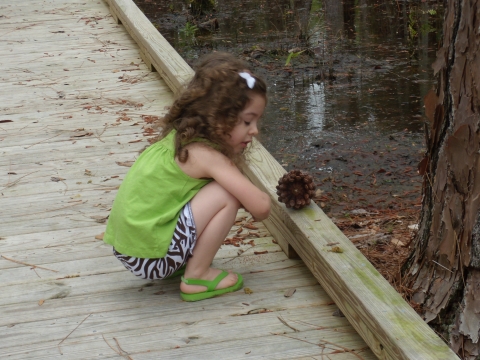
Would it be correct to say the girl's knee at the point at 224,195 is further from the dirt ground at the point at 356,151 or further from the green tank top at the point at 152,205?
the dirt ground at the point at 356,151

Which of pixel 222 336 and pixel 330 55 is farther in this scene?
pixel 330 55

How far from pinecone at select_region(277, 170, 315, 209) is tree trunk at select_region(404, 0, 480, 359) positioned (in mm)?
526

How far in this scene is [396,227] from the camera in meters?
4.46

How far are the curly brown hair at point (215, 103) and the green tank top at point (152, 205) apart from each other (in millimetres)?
87

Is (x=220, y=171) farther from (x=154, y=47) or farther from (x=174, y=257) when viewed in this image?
(x=154, y=47)

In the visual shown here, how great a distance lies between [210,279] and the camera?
114 inches

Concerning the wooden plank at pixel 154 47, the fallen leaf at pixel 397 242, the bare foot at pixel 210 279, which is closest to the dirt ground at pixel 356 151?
the fallen leaf at pixel 397 242

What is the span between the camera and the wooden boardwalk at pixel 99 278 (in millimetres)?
2611

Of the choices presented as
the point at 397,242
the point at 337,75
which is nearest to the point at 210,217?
the point at 397,242

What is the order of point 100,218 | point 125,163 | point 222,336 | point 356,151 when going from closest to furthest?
point 222,336
point 100,218
point 125,163
point 356,151

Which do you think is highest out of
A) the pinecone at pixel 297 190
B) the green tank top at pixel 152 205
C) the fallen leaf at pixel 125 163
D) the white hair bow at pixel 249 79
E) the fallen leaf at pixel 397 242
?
the white hair bow at pixel 249 79

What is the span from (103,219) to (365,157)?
2821mm

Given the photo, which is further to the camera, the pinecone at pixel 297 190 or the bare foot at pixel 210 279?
the pinecone at pixel 297 190

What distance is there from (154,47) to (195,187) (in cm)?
344
